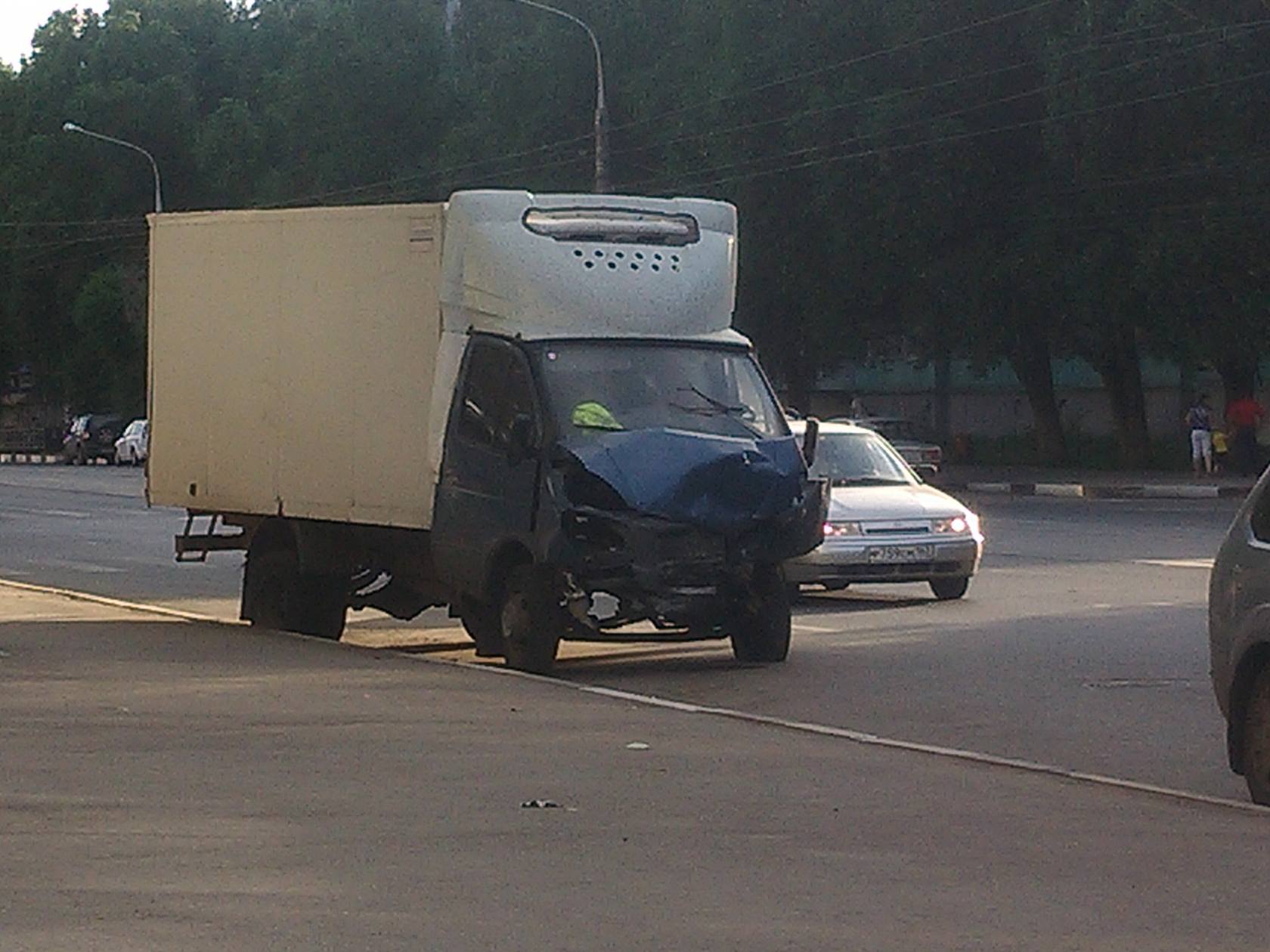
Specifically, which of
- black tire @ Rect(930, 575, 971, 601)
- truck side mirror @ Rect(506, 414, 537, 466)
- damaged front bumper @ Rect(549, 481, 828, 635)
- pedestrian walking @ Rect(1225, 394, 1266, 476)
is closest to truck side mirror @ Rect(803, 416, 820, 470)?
damaged front bumper @ Rect(549, 481, 828, 635)

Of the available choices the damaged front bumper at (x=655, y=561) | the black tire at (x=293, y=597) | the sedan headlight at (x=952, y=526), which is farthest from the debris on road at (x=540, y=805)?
the sedan headlight at (x=952, y=526)

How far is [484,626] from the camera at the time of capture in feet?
53.3

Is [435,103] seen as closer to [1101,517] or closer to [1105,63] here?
[1105,63]

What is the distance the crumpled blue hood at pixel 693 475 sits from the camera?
14938 millimetres

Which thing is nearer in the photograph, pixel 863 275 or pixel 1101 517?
pixel 1101 517

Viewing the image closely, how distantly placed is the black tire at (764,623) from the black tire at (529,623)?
1212 mm

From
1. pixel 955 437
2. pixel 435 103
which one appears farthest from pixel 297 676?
Answer: pixel 435 103

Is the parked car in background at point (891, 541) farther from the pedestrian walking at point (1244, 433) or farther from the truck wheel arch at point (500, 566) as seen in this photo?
the pedestrian walking at point (1244, 433)

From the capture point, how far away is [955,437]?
202ft

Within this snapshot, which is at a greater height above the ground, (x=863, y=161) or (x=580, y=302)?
(x=863, y=161)

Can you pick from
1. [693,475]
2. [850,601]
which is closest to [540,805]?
[693,475]

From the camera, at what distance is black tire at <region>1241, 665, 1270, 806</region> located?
10.2 metres

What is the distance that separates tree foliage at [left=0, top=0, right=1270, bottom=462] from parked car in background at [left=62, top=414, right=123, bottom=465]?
40.1ft

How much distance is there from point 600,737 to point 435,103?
59887mm
